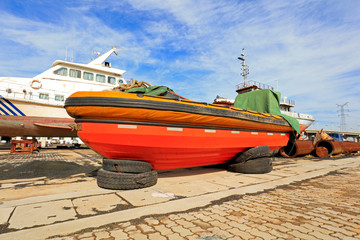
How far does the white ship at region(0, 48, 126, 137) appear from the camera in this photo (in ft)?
30.6

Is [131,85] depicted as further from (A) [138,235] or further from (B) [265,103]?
(B) [265,103]

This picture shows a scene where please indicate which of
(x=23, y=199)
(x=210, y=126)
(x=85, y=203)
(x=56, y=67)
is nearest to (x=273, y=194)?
(x=210, y=126)

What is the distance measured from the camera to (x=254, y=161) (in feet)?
15.2

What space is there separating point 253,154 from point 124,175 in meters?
3.14

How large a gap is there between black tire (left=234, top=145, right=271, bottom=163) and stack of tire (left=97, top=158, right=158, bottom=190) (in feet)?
8.20

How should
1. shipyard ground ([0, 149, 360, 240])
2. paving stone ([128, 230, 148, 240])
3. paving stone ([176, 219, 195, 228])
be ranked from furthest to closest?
paving stone ([176, 219, 195, 228]), shipyard ground ([0, 149, 360, 240]), paving stone ([128, 230, 148, 240])

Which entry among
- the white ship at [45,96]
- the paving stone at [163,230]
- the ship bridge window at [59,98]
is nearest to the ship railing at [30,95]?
the white ship at [45,96]

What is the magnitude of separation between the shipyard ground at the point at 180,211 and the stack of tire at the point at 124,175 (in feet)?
0.40

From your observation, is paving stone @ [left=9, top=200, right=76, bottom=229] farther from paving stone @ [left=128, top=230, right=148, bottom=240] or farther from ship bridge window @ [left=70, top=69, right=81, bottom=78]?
ship bridge window @ [left=70, top=69, right=81, bottom=78]

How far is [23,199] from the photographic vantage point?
2541 millimetres

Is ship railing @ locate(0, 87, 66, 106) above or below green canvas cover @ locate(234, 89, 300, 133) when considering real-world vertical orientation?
above

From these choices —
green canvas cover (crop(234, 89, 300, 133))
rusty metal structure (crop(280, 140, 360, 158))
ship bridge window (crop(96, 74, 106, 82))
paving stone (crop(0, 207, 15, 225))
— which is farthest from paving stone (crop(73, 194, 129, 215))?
ship bridge window (crop(96, 74, 106, 82))

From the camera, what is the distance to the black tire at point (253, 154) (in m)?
4.58

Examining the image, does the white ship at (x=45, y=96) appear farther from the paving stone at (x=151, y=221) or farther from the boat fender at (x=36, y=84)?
the paving stone at (x=151, y=221)
